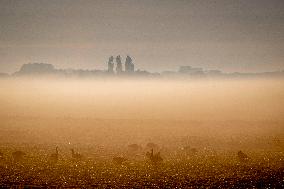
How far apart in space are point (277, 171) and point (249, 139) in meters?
27.7

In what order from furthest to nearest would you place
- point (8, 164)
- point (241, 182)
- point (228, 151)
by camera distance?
1. point (228, 151)
2. point (8, 164)
3. point (241, 182)

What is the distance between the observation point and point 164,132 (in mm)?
75312

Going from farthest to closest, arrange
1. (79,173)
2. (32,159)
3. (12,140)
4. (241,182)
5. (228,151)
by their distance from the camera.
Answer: (12,140) < (228,151) < (32,159) < (79,173) < (241,182)

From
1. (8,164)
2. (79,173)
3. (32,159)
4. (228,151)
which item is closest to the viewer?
(79,173)

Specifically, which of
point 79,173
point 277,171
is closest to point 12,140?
point 79,173

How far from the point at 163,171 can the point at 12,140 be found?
121 ft

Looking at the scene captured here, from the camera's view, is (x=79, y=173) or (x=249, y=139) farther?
(x=249, y=139)

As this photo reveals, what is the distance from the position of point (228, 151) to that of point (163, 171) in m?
18.1

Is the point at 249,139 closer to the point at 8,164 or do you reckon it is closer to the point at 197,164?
the point at 197,164

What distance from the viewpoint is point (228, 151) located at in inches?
1981

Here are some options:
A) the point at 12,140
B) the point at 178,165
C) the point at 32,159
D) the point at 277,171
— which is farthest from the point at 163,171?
the point at 12,140

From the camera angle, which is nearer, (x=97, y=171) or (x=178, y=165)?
(x=97, y=171)

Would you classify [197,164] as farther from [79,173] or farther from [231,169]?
[79,173]

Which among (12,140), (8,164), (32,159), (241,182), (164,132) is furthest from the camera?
(164,132)
